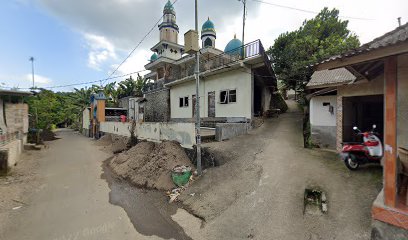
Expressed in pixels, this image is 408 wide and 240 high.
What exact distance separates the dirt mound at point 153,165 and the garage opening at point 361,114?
289 inches

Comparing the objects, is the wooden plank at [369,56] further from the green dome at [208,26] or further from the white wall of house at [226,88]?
the green dome at [208,26]

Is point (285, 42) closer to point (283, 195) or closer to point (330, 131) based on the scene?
point (330, 131)

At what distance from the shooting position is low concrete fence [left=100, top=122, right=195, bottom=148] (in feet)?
31.1

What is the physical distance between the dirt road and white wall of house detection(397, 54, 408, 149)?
5782 millimetres

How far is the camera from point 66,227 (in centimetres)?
527

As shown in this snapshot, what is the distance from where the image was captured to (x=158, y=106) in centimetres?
2158

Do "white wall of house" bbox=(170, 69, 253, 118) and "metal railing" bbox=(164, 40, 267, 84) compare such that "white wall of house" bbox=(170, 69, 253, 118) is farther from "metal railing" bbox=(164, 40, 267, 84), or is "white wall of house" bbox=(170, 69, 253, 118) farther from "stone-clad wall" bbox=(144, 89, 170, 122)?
"stone-clad wall" bbox=(144, 89, 170, 122)

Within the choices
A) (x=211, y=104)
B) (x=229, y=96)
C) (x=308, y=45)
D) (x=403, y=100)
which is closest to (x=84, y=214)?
(x=403, y=100)

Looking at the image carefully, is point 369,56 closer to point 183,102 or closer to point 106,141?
point 183,102

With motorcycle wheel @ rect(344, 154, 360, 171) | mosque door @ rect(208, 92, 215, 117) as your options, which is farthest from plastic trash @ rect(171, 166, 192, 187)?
mosque door @ rect(208, 92, 215, 117)

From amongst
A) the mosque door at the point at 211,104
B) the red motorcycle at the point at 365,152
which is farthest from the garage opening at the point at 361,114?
the mosque door at the point at 211,104

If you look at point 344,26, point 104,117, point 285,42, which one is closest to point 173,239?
point 285,42

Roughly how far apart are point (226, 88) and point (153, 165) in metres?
7.69

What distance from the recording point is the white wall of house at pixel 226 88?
12523 millimetres
